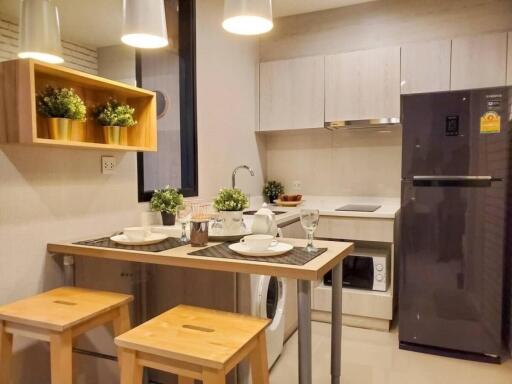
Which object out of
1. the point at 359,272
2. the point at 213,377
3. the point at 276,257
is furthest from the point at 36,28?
the point at 359,272

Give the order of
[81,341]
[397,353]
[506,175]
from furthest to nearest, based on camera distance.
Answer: [397,353]
[506,175]
[81,341]

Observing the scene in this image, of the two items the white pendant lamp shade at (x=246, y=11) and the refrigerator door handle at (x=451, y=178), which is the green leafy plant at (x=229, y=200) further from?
the refrigerator door handle at (x=451, y=178)

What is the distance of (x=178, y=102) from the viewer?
2742mm

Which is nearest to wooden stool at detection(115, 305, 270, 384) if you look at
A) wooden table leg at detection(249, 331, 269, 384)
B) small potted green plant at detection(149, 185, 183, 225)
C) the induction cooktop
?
wooden table leg at detection(249, 331, 269, 384)

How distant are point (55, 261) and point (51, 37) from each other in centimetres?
97

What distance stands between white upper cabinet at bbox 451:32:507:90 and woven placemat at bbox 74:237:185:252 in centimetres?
235

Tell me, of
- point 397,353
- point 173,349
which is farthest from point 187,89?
point 397,353

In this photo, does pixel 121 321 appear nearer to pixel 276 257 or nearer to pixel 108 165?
pixel 276 257

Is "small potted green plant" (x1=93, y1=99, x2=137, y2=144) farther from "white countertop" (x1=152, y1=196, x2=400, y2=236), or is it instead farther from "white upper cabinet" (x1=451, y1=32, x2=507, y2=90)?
"white upper cabinet" (x1=451, y1=32, x2=507, y2=90)

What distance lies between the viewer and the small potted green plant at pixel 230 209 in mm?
1841

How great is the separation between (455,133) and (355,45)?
1.42 metres

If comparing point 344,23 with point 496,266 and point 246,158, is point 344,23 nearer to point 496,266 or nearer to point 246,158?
point 246,158

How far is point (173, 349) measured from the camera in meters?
1.17

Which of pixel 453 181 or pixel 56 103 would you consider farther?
pixel 453 181
